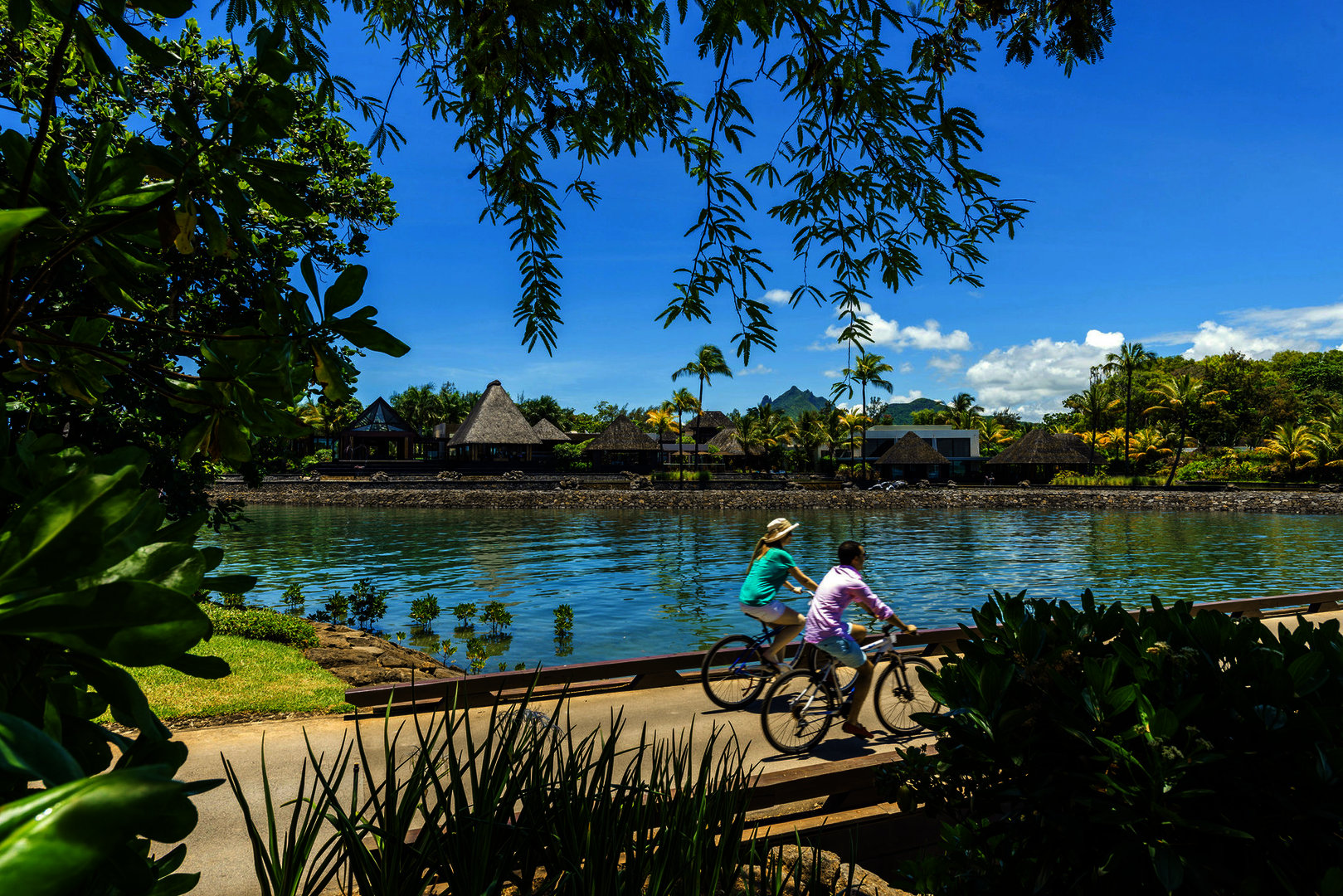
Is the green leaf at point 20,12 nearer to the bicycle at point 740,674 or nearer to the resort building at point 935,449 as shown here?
the bicycle at point 740,674

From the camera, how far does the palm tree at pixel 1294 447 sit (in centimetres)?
5512

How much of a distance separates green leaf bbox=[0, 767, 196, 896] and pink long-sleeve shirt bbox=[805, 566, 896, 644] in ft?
19.0

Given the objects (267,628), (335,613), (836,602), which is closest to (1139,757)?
(836,602)

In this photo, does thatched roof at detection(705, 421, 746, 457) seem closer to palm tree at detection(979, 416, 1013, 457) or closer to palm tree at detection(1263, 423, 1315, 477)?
palm tree at detection(979, 416, 1013, 457)

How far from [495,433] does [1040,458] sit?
166 feet

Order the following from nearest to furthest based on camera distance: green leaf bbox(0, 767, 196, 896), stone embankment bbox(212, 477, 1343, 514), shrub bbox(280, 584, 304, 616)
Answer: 1. green leaf bbox(0, 767, 196, 896)
2. shrub bbox(280, 584, 304, 616)
3. stone embankment bbox(212, 477, 1343, 514)

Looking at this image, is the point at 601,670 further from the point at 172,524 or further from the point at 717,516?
the point at 717,516

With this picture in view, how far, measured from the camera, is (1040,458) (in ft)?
214

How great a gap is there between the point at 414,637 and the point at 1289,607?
1585 cm

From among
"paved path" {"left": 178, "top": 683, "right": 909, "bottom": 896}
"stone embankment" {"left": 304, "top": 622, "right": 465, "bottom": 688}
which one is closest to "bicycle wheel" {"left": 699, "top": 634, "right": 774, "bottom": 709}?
"paved path" {"left": 178, "top": 683, "right": 909, "bottom": 896}

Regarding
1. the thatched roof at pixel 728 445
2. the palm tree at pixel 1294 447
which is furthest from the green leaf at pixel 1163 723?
the thatched roof at pixel 728 445

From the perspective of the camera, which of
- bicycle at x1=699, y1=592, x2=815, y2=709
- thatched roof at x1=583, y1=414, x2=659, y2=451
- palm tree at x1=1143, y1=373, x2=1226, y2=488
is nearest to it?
bicycle at x1=699, y1=592, x2=815, y2=709

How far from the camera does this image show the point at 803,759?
5.88 metres

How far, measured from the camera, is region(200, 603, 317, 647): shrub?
36.6 feet
